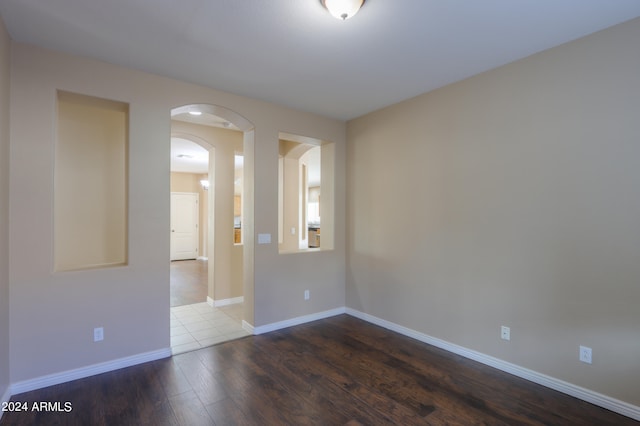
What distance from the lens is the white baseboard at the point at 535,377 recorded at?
2158 millimetres

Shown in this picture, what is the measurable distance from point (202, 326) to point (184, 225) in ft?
22.5

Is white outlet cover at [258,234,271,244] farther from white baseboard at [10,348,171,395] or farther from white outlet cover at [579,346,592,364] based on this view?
white outlet cover at [579,346,592,364]

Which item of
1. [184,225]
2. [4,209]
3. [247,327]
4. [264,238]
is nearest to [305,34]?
[264,238]

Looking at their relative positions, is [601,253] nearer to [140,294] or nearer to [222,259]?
[140,294]

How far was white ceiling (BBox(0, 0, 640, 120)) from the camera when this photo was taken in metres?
2.00

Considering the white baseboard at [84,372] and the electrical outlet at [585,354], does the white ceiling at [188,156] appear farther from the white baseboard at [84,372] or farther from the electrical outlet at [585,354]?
the electrical outlet at [585,354]

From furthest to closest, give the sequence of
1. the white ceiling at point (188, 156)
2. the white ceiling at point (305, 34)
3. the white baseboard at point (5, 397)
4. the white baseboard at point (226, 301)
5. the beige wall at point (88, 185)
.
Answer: the white ceiling at point (188, 156), the white baseboard at point (226, 301), the beige wall at point (88, 185), the white baseboard at point (5, 397), the white ceiling at point (305, 34)

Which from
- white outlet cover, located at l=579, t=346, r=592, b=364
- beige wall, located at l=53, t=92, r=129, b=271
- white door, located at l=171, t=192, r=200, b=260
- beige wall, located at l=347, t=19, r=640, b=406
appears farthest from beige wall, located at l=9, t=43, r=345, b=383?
white door, located at l=171, t=192, r=200, b=260

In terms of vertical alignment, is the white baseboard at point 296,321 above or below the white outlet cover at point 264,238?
below

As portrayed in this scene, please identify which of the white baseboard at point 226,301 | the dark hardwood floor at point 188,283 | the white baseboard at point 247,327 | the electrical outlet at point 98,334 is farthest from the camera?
the dark hardwood floor at point 188,283

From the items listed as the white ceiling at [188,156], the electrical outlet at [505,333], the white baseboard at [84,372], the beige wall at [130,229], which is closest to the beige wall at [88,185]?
the beige wall at [130,229]

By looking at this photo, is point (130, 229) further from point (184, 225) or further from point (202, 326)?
point (184, 225)

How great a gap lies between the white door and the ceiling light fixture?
9.05 meters

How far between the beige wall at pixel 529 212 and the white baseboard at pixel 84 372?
8.57ft
